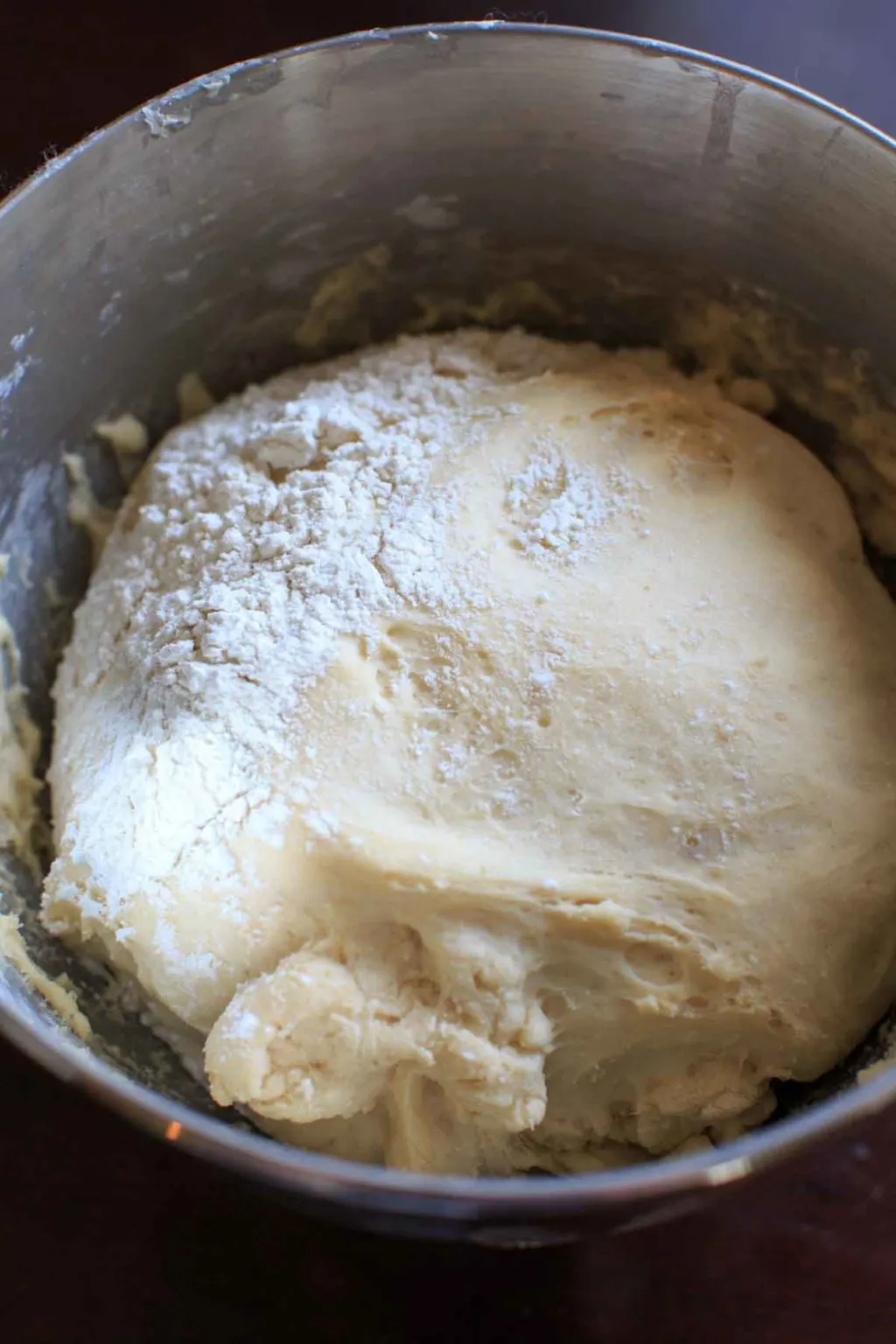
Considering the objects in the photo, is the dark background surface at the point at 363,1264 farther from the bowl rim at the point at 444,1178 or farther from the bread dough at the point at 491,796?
the bowl rim at the point at 444,1178

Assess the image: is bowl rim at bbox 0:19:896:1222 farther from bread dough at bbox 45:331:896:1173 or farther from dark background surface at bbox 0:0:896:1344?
dark background surface at bbox 0:0:896:1344

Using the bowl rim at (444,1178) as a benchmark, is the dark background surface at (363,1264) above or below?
below

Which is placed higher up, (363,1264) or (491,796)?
(491,796)

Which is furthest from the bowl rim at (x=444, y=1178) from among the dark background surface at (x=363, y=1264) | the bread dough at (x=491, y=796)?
the dark background surface at (x=363, y=1264)

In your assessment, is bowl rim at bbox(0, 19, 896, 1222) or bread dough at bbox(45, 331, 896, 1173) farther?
bread dough at bbox(45, 331, 896, 1173)

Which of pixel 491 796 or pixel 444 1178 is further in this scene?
pixel 491 796

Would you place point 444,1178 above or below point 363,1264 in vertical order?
above

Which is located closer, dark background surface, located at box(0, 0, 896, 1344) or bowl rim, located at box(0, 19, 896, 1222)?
bowl rim, located at box(0, 19, 896, 1222)

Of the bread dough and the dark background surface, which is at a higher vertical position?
the bread dough

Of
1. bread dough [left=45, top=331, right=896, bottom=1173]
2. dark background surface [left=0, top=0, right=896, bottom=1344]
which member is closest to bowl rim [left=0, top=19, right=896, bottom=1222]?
bread dough [left=45, top=331, right=896, bottom=1173]
